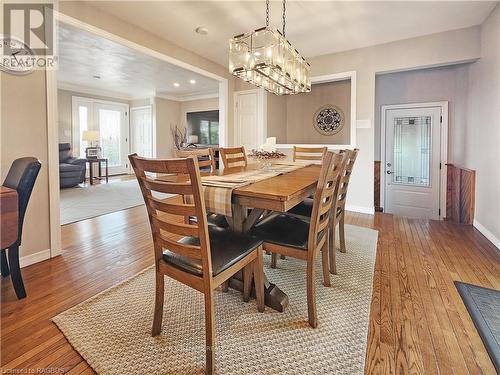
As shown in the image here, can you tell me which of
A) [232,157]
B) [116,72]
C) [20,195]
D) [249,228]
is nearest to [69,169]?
[116,72]

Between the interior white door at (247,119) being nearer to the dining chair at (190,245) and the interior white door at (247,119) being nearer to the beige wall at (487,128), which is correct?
the beige wall at (487,128)

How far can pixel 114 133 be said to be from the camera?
8836 millimetres

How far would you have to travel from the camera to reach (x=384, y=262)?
2.46m

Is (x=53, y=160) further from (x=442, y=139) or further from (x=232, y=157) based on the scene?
(x=442, y=139)

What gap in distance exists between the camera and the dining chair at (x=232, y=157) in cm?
283

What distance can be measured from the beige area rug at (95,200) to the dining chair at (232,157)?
2284 mm

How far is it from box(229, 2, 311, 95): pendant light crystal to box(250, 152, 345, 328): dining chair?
1.20 m

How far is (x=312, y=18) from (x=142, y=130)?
7.15 m

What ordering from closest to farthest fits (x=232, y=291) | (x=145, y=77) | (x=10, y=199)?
(x=10, y=199)
(x=232, y=291)
(x=145, y=77)

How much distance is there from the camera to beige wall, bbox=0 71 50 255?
218cm

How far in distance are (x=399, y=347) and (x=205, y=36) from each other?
413 centimetres

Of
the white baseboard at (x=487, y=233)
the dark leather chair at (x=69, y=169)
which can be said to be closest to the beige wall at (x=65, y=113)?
the dark leather chair at (x=69, y=169)

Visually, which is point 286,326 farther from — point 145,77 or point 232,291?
point 145,77

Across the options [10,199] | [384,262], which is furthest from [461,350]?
[10,199]
